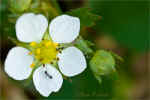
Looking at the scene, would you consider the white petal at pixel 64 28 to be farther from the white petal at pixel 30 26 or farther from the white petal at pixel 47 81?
the white petal at pixel 47 81

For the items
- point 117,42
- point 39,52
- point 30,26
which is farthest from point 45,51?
point 117,42

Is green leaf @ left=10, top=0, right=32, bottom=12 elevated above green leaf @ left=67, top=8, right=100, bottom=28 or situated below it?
above

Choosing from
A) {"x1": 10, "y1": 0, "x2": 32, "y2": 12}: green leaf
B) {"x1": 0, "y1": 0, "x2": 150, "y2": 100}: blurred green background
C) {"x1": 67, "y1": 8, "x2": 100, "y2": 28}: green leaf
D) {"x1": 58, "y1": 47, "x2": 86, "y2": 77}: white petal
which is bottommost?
{"x1": 0, "y1": 0, "x2": 150, "y2": 100}: blurred green background

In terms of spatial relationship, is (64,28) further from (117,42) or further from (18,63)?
(117,42)

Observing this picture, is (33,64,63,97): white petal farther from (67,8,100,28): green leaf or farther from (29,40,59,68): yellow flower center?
(67,8,100,28): green leaf

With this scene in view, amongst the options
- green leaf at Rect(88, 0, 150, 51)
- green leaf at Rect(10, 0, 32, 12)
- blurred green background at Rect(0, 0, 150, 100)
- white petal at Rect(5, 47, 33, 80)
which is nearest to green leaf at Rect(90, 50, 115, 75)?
white petal at Rect(5, 47, 33, 80)

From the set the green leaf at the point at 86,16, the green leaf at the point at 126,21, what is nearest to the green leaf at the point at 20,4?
the green leaf at the point at 86,16

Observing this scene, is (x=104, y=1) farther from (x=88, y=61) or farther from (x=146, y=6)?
(x=88, y=61)

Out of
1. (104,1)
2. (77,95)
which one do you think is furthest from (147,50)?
(77,95)
